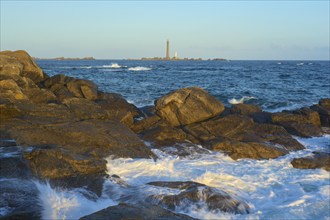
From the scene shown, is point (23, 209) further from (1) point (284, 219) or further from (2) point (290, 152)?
(2) point (290, 152)

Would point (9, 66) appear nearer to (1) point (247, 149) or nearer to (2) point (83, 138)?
(2) point (83, 138)

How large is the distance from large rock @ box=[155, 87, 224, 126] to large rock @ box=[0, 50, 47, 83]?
678 centimetres

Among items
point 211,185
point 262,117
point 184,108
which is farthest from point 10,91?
point 262,117

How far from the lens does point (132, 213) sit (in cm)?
493

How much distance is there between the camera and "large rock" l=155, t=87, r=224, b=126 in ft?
42.7

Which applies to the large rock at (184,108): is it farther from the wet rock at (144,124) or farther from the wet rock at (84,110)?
the wet rock at (84,110)

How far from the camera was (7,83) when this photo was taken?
1217cm

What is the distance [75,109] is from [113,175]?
12.6 feet

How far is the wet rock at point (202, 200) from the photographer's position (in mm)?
6505

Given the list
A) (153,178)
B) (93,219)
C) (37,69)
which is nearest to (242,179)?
(153,178)

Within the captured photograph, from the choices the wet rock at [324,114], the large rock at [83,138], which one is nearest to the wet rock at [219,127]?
the large rock at [83,138]

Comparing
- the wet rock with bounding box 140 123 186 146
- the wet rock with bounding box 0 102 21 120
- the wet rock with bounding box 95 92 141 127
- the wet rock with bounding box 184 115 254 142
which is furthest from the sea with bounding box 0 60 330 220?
the wet rock with bounding box 95 92 141 127

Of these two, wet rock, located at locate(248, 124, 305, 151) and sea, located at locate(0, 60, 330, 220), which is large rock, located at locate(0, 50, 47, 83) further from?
wet rock, located at locate(248, 124, 305, 151)

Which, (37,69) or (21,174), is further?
(37,69)
